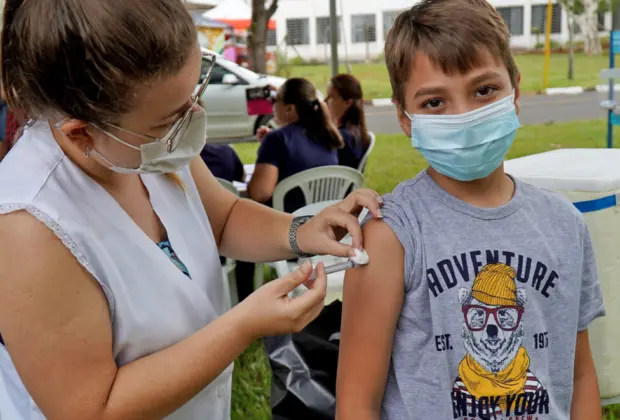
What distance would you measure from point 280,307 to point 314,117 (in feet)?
10.5

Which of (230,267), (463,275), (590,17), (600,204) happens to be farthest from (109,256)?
(590,17)

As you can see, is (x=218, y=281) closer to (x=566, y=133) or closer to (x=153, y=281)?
(x=153, y=281)

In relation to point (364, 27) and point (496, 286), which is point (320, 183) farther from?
point (364, 27)

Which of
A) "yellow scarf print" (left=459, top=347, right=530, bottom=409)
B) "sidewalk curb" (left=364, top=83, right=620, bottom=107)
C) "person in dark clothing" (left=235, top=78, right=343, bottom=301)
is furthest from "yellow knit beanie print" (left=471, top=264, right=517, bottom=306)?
"sidewalk curb" (left=364, top=83, right=620, bottom=107)

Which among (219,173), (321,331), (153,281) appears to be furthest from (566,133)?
(153,281)

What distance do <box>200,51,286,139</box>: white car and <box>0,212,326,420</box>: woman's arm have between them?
10027 mm

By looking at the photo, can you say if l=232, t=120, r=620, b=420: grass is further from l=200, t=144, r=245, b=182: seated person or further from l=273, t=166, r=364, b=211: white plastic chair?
l=200, t=144, r=245, b=182: seated person

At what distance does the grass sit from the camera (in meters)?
3.04

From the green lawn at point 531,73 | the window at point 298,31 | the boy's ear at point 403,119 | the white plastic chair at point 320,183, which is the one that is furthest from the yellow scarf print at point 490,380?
the window at point 298,31

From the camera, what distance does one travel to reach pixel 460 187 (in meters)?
1.49

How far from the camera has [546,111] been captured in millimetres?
12680

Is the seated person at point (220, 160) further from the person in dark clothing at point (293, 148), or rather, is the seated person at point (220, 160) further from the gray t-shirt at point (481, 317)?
the gray t-shirt at point (481, 317)

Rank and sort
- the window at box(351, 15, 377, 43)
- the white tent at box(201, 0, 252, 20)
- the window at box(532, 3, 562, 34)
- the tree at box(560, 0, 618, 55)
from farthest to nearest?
1. the window at box(532, 3, 562, 34)
2. the window at box(351, 15, 377, 43)
3. the tree at box(560, 0, 618, 55)
4. the white tent at box(201, 0, 252, 20)

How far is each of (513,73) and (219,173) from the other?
2834 millimetres
